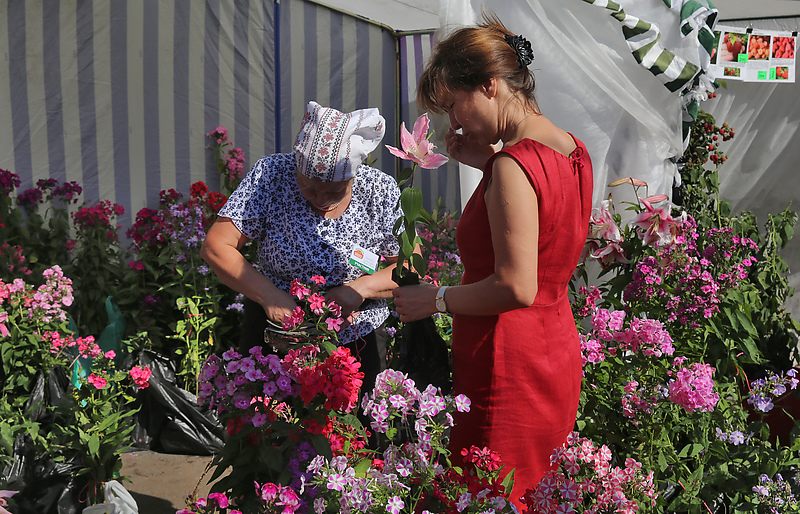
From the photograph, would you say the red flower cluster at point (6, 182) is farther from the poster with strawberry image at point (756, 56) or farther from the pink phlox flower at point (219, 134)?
the poster with strawberry image at point (756, 56)

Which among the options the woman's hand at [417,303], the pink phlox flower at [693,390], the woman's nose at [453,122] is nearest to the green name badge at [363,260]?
the woman's hand at [417,303]

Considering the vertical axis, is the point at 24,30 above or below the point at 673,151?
above

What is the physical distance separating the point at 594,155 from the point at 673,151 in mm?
399

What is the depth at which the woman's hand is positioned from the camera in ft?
4.57

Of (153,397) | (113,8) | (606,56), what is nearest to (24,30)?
(113,8)

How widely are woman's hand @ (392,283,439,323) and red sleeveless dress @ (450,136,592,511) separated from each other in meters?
0.09

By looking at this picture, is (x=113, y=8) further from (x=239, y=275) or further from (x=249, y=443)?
(x=249, y=443)

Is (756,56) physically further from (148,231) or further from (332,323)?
(148,231)

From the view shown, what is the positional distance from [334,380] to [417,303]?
11.3 inches

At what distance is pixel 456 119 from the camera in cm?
138

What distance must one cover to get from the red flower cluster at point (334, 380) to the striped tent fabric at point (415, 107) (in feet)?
15.4

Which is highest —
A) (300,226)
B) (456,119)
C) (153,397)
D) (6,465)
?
(456,119)

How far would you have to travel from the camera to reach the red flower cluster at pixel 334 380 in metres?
1.21

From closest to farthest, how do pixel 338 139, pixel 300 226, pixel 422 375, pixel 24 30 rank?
pixel 422 375
pixel 338 139
pixel 300 226
pixel 24 30
